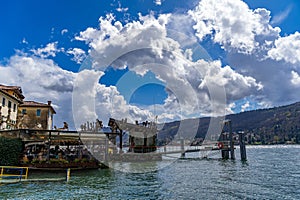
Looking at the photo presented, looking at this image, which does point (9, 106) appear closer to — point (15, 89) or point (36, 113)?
point (15, 89)

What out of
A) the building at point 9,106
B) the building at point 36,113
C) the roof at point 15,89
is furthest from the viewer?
the building at point 36,113

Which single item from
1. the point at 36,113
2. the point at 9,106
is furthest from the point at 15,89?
the point at 36,113

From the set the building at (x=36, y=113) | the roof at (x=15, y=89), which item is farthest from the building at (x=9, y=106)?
the building at (x=36, y=113)

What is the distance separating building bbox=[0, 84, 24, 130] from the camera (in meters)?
30.5

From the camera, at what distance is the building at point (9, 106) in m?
30.5

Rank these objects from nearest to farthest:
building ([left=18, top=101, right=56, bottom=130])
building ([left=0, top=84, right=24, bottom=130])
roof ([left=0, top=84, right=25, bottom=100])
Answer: building ([left=0, top=84, right=24, bottom=130]) → roof ([left=0, top=84, right=25, bottom=100]) → building ([left=18, top=101, right=56, bottom=130])

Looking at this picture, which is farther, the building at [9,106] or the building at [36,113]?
the building at [36,113]

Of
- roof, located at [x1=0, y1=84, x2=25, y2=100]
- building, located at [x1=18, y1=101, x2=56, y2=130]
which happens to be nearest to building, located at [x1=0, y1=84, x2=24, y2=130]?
roof, located at [x1=0, y1=84, x2=25, y2=100]

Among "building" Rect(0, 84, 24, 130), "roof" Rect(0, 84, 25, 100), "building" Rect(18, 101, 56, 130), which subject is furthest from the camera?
"building" Rect(18, 101, 56, 130)

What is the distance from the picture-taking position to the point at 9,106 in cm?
3328

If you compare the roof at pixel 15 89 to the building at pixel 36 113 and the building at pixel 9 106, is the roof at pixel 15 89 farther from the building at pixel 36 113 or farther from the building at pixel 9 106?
the building at pixel 36 113

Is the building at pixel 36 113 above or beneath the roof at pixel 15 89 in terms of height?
beneath

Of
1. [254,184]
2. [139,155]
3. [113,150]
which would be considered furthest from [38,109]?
[254,184]

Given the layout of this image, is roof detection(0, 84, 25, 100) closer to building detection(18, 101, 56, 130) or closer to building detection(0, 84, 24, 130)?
building detection(0, 84, 24, 130)
